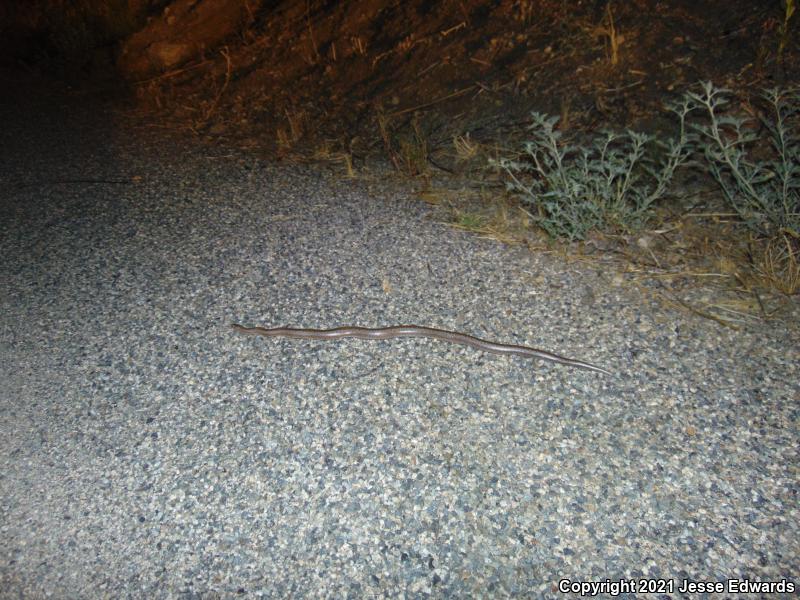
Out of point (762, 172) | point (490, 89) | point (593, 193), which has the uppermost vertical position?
point (490, 89)

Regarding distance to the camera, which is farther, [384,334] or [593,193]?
[593,193]

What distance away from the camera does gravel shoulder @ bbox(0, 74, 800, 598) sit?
212cm

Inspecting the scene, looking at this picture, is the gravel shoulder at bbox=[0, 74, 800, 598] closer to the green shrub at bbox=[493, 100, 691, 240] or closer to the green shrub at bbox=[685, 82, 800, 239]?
the green shrub at bbox=[493, 100, 691, 240]

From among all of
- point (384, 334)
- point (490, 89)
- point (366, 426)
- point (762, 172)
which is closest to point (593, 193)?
point (762, 172)

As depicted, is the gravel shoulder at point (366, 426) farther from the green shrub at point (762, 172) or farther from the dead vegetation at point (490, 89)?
the green shrub at point (762, 172)

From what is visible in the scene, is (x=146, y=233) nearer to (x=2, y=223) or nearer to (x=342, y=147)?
(x=2, y=223)

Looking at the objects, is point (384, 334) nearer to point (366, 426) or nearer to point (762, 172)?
point (366, 426)

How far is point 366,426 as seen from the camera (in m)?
2.69

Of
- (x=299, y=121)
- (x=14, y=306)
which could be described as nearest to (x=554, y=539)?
(x=14, y=306)

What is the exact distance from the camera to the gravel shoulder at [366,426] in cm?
212

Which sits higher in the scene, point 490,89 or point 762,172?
point 490,89

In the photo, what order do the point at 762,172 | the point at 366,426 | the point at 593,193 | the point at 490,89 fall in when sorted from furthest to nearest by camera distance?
1. the point at 490,89
2. the point at 593,193
3. the point at 762,172
4. the point at 366,426

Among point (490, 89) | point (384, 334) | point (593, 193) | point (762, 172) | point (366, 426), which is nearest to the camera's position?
point (366, 426)

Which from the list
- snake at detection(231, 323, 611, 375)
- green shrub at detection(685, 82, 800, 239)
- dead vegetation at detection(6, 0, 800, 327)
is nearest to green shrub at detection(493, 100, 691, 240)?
dead vegetation at detection(6, 0, 800, 327)
